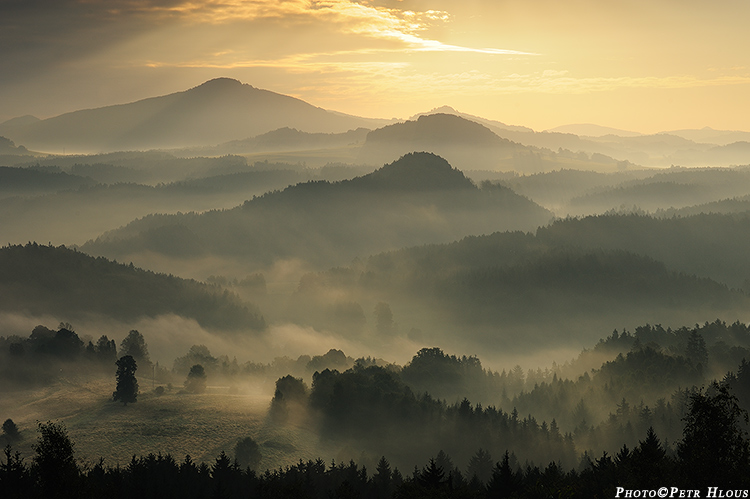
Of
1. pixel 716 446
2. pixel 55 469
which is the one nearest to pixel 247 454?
pixel 55 469

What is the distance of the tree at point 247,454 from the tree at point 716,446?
132 meters

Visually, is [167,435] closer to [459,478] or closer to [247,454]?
[247,454]

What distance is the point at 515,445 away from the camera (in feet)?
639

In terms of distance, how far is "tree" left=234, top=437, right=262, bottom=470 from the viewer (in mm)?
171625

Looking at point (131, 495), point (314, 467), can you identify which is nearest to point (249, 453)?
point (314, 467)

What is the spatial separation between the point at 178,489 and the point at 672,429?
134m

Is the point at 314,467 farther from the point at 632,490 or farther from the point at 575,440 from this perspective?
the point at 632,490

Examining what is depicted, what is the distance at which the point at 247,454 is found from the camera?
6836 inches

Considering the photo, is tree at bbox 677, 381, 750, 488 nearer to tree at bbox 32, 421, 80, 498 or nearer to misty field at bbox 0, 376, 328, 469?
tree at bbox 32, 421, 80, 498

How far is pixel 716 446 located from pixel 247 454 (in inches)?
5369

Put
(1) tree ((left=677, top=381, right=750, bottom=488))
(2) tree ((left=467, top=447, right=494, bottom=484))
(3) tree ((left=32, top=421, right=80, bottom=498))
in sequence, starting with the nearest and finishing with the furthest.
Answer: (1) tree ((left=677, top=381, right=750, bottom=488)) → (3) tree ((left=32, top=421, right=80, bottom=498)) → (2) tree ((left=467, top=447, right=494, bottom=484))

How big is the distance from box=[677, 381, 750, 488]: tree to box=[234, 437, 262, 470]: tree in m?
132

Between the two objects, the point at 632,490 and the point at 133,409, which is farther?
the point at 133,409

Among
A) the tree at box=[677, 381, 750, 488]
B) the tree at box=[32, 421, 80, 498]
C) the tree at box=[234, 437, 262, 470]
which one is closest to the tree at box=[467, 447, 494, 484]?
the tree at box=[234, 437, 262, 470]
